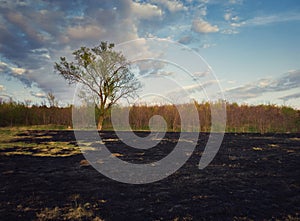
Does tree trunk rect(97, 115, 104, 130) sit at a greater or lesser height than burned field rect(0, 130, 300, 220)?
greater

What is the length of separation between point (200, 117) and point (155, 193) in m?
13.6

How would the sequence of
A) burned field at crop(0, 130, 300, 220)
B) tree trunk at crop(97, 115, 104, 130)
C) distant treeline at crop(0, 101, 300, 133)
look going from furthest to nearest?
tree trunk at crop(97, 115, 104, 130)
distant treeline at crop(0, 101, 300, 133)
burned field at crop(0, 130, 300, 220)

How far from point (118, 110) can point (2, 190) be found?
14044mm

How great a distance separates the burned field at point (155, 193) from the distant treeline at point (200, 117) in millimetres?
11045

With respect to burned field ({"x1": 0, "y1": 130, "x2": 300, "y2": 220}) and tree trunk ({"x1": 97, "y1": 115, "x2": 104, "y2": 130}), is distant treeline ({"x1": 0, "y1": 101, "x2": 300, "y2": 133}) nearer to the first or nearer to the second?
tree trunk ({"x1": 97, "y1": 115, "x2": 104, "y2": 130})

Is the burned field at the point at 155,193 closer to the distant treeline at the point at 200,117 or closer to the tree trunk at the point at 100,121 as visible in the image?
the tree trunk at the point at 100,121

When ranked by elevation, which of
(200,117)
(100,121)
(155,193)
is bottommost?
(155,193)

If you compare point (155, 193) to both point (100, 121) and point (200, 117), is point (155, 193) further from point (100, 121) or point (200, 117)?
point (200, 117)

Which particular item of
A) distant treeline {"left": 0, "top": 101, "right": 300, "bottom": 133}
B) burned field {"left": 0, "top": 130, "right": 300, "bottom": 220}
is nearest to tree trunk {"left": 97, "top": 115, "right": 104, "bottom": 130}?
distant treeline {"left": 0, "top": 101, "right": 300, "bottom": 133}

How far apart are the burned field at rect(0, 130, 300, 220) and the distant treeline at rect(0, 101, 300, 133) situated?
11.0 metres

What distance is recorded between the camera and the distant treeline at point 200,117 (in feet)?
51.7

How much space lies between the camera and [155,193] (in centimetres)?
315

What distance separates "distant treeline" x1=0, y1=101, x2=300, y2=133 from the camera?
15.8 metres

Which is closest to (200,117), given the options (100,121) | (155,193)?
(100,121)
